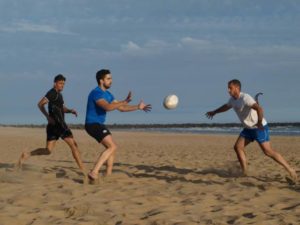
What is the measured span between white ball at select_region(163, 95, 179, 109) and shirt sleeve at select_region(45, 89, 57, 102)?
2174 mm

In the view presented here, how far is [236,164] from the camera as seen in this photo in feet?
30.2

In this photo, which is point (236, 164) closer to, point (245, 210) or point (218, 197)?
point (218, 197)

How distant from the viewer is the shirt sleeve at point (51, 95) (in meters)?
8.04

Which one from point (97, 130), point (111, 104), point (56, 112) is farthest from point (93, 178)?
point (56, 112)

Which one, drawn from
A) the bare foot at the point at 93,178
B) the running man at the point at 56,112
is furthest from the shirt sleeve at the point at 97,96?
the running man at the point at 56,112

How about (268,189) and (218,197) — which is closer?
(218,197)

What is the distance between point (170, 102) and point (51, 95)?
92.0 inches

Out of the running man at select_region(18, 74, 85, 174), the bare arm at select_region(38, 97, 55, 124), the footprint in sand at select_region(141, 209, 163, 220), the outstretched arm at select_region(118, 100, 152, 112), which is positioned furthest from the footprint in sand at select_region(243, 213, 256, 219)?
the bare arm at select_region(38, 97, 55, 124)

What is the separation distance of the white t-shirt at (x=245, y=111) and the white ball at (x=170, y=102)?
1.58m

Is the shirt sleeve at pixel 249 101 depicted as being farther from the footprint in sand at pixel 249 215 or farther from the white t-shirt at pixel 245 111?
the footprint in sand at pixel 249 215

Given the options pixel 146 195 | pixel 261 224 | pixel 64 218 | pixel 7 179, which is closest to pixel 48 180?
pixel 7 179

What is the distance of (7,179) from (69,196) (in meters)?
1.93

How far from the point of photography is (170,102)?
901 centimetres

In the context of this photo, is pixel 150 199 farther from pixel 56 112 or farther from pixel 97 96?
pixel 56 112
